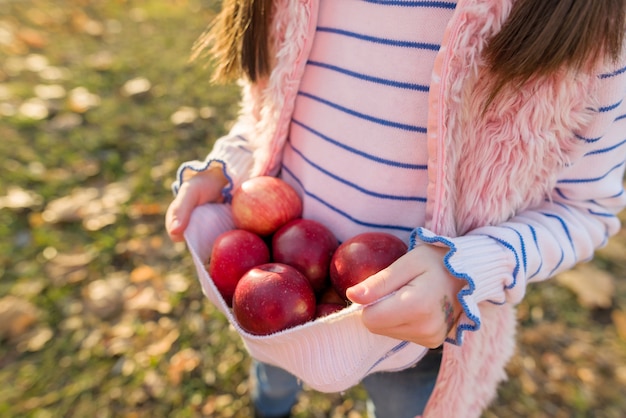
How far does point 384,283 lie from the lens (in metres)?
0.63

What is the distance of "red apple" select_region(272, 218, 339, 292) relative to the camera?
2.59ft

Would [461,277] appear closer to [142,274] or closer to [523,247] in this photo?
[523,247]

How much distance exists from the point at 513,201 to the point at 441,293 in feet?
0.71

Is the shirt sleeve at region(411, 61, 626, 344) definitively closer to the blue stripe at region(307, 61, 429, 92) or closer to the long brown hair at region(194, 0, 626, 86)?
the long brown hair at region(194, 0, 626, 86)

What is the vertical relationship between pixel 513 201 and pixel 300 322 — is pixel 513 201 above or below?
above

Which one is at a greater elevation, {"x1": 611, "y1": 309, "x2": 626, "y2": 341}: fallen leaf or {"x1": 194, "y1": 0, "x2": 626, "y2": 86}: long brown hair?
{"x1": 194, "y1": 0, "x2": 626, "y2": 86}: long brown hair

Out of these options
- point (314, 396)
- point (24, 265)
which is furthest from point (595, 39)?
point (24, 265)

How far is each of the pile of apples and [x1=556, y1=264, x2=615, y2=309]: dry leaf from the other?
1368mm

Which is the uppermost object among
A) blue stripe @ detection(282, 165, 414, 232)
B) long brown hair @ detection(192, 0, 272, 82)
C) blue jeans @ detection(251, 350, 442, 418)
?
long brown hair @ detection(192, 0, 272, 82)

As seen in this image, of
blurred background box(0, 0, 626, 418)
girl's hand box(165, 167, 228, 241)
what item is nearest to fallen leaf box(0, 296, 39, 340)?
blurred background box(0, 0, 626, 418)

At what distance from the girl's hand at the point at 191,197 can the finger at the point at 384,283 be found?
1.32 ft

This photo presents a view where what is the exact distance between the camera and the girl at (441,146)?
0.62 m

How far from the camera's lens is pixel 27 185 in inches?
77.8

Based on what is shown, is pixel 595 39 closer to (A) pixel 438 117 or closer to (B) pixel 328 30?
(A) pixel 438 117
